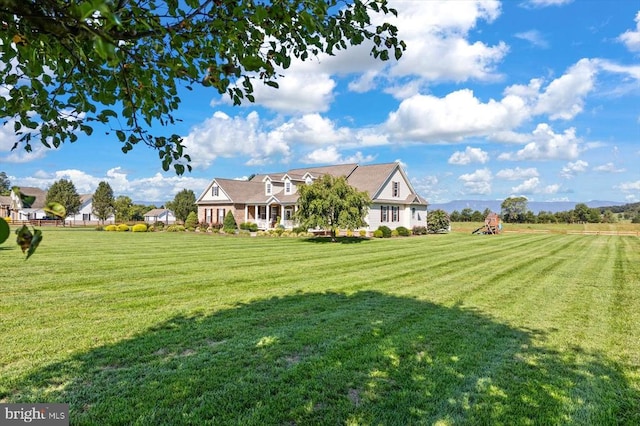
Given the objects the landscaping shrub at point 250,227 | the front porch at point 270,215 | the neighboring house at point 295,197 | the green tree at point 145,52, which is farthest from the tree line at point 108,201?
the green tree at point 145,52

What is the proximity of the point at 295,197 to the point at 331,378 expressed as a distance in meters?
31.3

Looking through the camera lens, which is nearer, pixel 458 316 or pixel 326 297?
pixel 458 316

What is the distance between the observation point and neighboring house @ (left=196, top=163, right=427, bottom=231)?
35.2 metres

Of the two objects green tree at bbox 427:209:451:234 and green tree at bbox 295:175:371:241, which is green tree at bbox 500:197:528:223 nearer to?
green tree at bbox 427:209:451:234

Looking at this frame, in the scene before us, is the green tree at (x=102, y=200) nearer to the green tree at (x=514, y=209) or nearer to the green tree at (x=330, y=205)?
the green tree at (x=330, y=205)

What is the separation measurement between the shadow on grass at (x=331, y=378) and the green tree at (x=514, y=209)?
67.0 metres

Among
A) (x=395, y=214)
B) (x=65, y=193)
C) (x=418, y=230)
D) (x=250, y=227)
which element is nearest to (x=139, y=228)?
(x=250, y=227)

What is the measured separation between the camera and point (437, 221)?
4031 cm

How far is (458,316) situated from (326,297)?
2688 mm

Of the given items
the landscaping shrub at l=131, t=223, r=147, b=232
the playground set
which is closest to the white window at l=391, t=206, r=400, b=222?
the playground set

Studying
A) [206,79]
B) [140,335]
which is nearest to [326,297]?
[140,335]

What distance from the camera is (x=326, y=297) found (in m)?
8.38

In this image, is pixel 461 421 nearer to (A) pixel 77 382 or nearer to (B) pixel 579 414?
(B) pixel 579 414

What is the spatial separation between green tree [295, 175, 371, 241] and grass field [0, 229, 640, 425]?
1382 cm
